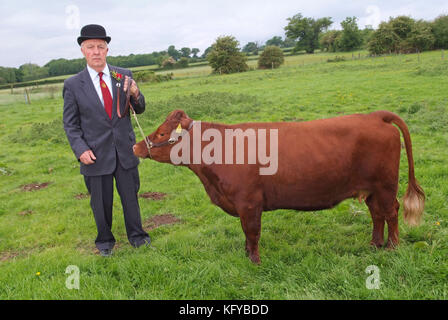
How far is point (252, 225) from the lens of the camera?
391 centimetres

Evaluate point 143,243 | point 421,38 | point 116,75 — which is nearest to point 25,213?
point 143,243

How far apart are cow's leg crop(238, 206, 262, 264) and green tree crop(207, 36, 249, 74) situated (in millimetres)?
43804

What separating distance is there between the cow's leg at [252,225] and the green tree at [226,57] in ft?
144

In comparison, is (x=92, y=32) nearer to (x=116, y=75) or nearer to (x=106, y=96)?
(x=116, y=75)

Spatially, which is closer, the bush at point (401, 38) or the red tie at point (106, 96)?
the red tie at point (106, 96)

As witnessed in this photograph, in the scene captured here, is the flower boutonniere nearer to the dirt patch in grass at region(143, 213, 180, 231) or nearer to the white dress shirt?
the white dress shirt

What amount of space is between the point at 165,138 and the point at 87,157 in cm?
102

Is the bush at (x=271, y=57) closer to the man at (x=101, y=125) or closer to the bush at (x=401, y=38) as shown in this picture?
the bush at (x=401, y=38)

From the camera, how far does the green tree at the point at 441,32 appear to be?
46.2 m

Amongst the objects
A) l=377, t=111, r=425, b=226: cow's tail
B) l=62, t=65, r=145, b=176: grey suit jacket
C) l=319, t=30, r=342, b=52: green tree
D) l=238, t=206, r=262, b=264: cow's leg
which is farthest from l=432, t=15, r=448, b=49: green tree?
l=62, t=65, r=145, b=176: grey suit jacket

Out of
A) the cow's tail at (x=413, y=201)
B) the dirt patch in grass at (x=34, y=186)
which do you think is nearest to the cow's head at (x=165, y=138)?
the cow's tail at (x=413, y=201)

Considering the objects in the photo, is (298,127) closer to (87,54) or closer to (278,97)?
(87,54)

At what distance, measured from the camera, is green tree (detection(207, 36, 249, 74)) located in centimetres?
4625
